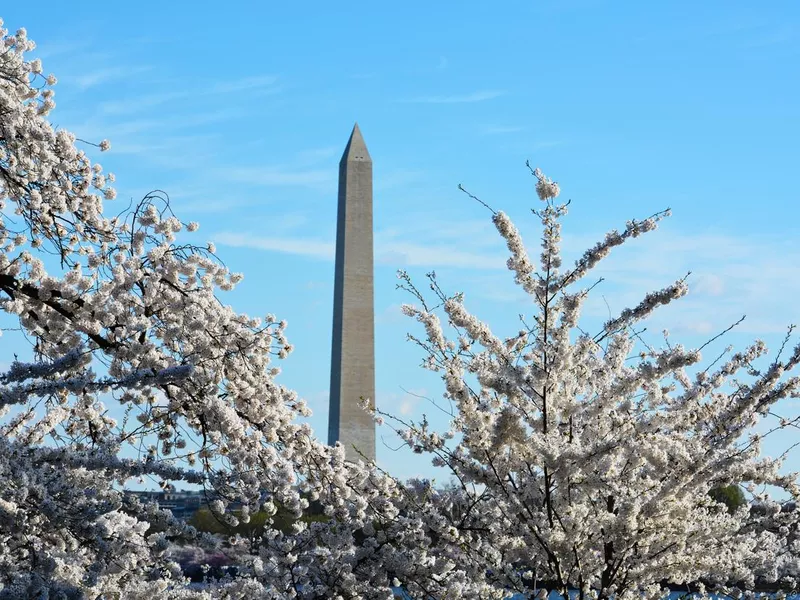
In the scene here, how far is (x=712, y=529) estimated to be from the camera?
6.20 meters

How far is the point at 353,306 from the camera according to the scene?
2359 cm

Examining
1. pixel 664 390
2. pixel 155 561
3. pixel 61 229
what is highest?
pixel 61 229

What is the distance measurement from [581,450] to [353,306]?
18.5 metres

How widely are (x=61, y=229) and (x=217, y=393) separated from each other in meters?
1.60

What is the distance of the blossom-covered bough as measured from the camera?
5414 millimetres

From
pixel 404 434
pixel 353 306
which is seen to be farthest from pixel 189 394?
pixel 353 306

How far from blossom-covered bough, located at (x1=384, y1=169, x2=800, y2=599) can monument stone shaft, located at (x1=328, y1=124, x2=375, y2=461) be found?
16.7 meters

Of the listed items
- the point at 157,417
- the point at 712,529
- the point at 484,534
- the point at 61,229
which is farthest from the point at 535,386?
the point at 61,229

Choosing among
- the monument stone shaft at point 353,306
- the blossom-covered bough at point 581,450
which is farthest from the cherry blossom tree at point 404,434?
the monument stone shaft at point 353,306

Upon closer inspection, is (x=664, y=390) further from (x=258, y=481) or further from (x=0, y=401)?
(x=0, y=401)

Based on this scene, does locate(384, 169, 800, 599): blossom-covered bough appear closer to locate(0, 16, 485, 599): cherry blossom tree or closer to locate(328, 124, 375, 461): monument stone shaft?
locate(0, 16, 485, 599): cherry blossom tree

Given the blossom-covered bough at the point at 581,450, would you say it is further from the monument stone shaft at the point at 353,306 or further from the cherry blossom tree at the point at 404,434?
the monument stone shaft at the point at 353,306

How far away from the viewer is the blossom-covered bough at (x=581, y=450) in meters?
5.41

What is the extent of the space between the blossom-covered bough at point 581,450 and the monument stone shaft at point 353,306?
16.7m
